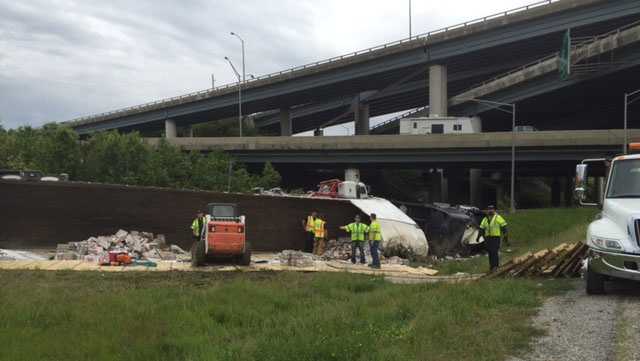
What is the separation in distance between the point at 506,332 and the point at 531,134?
46299 millimetres

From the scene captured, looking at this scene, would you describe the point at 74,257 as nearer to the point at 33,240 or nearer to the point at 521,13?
the point at 33,240

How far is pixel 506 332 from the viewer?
311 inches

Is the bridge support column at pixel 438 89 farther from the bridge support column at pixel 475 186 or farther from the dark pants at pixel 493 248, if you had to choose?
the dark pants at pixel 493 248

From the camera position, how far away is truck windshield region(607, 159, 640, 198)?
11180mm

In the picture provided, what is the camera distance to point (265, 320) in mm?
9523

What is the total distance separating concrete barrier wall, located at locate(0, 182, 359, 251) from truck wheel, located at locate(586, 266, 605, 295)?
1663 cm

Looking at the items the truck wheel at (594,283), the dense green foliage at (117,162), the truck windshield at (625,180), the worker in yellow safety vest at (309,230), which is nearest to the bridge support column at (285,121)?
the dense green foliage at (117,162)

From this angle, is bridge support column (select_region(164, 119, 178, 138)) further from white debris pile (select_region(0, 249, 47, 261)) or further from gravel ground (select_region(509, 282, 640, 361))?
gravel ground (select_region(509, 282, 640, 361))

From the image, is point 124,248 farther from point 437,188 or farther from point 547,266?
point 437,188

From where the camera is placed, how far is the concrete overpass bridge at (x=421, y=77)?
55.4 m

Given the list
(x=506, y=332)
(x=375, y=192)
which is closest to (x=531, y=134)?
(x=375, y=192)

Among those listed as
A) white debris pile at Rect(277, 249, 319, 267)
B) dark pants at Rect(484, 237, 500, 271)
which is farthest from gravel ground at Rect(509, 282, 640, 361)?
white debris pile at Rect(277, 249, 319, 267)

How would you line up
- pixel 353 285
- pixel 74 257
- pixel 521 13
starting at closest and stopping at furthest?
1. pixel 353 285
2. pixel 74 257
3. pixel 521 13

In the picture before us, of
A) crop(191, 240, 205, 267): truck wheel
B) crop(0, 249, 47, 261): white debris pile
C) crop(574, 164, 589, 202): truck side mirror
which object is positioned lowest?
crop(0, 249, 47, 261): white debris pile
